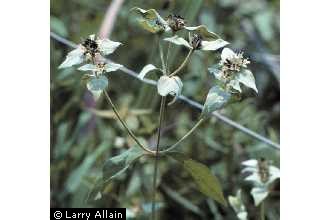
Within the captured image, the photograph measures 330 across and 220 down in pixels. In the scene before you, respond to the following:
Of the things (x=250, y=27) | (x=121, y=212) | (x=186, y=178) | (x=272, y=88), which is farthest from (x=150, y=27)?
(x=250, y=27)

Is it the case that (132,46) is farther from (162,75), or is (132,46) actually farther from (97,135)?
(162,75)

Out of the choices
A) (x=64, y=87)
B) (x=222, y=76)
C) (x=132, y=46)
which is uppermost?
(x=132, y=46)

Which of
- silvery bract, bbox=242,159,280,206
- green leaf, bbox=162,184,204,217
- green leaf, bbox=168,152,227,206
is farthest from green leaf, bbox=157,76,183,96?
green leaf, bbox=162,184,204,217

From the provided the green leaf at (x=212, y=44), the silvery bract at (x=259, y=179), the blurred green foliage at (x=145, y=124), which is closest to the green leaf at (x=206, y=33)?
the green leaf at (x=212, y=44)

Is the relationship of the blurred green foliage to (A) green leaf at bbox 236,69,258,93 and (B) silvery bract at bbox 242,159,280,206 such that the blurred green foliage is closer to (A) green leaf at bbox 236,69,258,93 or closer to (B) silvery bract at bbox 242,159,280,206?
(B) silvery bract at bbox 242,159,280,206

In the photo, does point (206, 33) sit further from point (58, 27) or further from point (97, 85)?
point (58, 27)

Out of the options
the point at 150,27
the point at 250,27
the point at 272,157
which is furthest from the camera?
the point at 250,27
